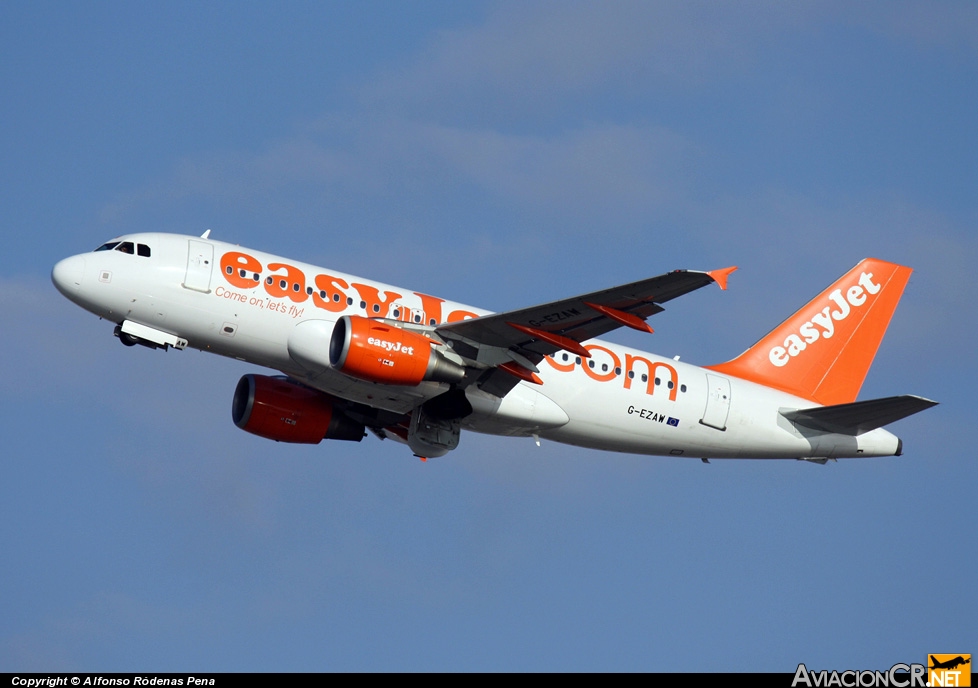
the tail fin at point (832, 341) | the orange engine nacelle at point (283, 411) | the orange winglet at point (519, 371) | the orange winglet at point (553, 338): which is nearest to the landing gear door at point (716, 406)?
the tail fin at point (832, 341)

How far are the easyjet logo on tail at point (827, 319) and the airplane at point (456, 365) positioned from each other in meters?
0.10

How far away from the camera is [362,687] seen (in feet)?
103

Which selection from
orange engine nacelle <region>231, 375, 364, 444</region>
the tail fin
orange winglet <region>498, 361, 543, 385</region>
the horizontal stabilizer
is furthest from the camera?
the tail fin

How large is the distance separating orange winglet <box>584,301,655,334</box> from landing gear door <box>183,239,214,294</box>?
36.4 feet

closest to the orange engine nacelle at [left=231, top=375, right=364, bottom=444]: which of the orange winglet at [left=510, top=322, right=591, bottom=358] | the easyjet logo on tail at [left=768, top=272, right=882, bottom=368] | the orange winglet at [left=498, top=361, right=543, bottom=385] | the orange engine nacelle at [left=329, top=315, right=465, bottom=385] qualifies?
the orange engine nacelle at [left=329, top=315, right=465, bottom=385]

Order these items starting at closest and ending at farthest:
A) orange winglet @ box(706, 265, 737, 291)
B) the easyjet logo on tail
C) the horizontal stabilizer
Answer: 1. orange winglet @ box(706, 265, 737, 291)
2. the horizontal stabilizer
3. the easyjet logo on tail

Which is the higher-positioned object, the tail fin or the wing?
the tail fin

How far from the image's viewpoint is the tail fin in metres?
47.5

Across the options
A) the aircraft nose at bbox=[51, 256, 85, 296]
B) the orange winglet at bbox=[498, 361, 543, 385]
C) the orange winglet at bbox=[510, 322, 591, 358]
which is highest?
the aircraft nose at bbox=[51, 256, 85, 296]

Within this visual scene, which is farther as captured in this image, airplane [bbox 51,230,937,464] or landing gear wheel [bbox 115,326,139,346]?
landing gear wheel [bbox 115,326,139,346]

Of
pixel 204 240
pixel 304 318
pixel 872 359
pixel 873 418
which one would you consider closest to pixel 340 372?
pixel 304 318

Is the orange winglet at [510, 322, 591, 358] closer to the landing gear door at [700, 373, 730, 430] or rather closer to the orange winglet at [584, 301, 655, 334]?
the orange winglet at [584, 301, 655, 334]

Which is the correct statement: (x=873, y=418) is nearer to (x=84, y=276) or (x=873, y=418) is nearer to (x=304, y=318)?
(x=304, y=318)

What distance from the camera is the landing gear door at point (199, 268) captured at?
130 ft
